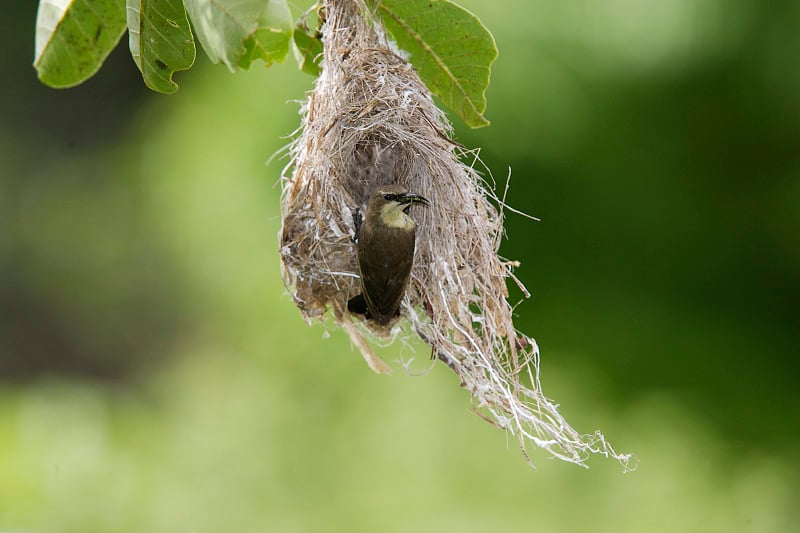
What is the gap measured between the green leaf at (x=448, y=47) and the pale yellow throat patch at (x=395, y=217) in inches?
8.9

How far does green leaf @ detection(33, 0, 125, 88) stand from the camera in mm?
1061

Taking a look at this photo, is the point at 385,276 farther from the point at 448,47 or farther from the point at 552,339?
the point at 552,339

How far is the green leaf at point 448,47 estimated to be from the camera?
1.47 m

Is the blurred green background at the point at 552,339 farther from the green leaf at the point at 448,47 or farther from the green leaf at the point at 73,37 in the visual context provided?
the green leaf at the point at 73,37

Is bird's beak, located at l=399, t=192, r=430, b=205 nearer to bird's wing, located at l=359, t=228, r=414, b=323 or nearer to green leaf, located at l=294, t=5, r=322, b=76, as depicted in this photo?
bird's wing, located at l=359, t=228, r=414, b=323

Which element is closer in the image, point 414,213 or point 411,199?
point 411,199

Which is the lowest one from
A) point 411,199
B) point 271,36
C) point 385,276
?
point 385,276

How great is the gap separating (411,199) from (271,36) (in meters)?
0.42

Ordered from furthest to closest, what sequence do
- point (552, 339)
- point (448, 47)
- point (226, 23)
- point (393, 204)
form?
point (552, 339) < point (393, 204) < point (448, 47) < point (226, 23)

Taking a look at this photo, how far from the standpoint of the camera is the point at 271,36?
139 cm

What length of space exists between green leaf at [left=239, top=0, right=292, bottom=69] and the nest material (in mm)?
224

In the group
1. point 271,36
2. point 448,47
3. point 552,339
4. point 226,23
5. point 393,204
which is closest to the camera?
point 226,23

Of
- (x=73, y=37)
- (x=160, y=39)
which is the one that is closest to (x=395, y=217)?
(x=160, y=39)

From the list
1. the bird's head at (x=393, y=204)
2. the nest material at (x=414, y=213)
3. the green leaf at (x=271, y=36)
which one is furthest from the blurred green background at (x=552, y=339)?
the green leaf at (x=271, y=36)
